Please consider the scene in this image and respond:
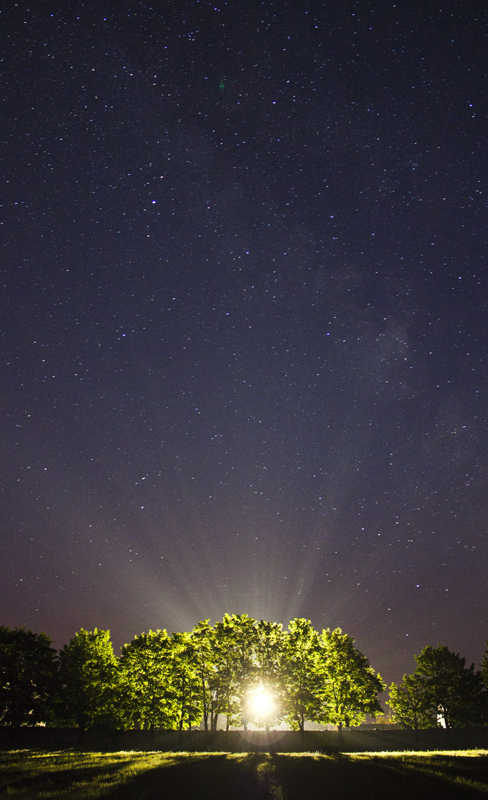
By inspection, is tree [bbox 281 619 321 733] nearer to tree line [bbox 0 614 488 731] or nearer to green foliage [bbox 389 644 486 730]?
tree line [bbox 0 614 488 731]

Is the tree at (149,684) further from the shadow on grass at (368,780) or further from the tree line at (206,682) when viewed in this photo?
the shadow on grass at (368,780)

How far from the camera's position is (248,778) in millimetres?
15211

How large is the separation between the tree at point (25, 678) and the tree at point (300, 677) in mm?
26107

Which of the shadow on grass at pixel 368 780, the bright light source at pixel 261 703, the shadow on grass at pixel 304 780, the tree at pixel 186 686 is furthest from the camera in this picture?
the bright light source at pixel 261 703

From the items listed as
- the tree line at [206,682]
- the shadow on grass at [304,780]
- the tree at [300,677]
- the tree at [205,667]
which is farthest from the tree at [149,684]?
the shadow on grass at [304,780]

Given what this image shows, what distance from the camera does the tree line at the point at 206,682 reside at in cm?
3762

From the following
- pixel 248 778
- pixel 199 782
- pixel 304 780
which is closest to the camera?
pixel 199 782

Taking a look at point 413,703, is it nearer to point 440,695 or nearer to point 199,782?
point 440,695

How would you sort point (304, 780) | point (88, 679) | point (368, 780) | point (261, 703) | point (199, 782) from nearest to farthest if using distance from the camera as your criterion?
1. point (199, 782)
2. point (304, 780)
3. point (368, 780)
4. point (261, 703)
5. point (88, 679)

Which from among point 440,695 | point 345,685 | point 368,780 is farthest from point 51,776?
point 440,695

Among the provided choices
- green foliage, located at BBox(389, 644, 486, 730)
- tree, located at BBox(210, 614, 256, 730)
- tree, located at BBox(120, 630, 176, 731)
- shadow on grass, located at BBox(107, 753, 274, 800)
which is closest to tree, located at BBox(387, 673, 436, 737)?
green foliage, located at BBox(389, 644, 486, 730)

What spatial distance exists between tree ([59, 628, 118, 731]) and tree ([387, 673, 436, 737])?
120ft

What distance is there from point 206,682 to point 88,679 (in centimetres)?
1517

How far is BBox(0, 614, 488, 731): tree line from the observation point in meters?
37.6
